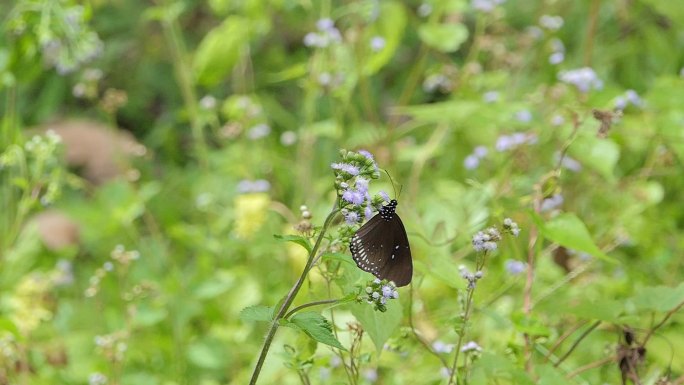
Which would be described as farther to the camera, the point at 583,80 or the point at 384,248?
the point at 583,80

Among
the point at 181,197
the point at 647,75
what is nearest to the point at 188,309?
the point at 181,197

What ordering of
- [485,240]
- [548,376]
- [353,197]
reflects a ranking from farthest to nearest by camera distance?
[548,376] → [485,240] → [353,197]

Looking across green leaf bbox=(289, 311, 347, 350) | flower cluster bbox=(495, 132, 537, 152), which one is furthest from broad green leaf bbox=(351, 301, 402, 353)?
flower cluster bbox=(495, 132, 537, 152)

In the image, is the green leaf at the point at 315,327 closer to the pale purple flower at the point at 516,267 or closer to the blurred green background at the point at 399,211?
the blurred green background at the point at 399,211

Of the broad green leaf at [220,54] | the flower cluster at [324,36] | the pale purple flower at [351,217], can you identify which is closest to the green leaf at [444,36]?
the flower cluster at [324,36]

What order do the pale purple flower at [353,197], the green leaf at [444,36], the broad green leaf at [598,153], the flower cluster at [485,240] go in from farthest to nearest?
the green leaf at [444,36]
the broad green leaf at [598,153]
the flower cluster at [485,240]
the pale purple flower at [353,197]

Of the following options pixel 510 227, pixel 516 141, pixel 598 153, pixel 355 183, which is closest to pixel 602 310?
pixel 510 227

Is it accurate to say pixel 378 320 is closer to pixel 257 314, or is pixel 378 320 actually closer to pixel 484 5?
pixel 257 314
